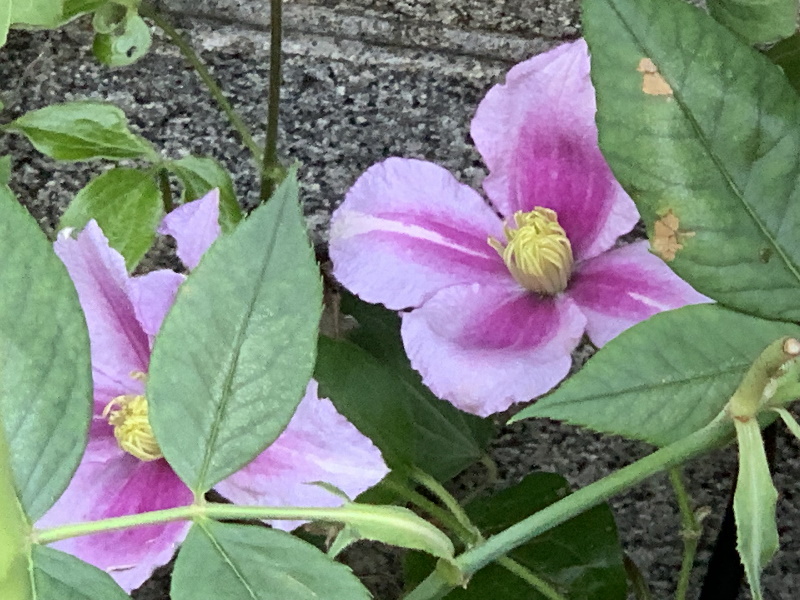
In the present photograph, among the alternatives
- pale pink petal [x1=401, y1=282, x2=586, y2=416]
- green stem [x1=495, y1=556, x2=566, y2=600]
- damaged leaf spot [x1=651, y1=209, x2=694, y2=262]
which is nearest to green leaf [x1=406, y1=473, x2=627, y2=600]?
green stem [x1=495, y1=556, x2=566, y2=600]

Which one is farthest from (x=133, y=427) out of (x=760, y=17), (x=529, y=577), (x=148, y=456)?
(x=760, y=17)

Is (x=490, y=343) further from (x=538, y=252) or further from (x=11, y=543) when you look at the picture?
(x=11, y=543)

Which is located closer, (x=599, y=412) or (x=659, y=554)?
(x=599, y=412)

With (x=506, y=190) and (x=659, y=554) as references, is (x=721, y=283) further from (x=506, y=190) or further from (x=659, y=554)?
(x=659, y=554)

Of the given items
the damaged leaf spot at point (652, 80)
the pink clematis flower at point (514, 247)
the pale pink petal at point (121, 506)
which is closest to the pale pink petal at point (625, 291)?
the pink clematis flower at point (514, 247)

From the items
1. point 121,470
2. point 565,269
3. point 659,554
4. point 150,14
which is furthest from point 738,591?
point 150,14

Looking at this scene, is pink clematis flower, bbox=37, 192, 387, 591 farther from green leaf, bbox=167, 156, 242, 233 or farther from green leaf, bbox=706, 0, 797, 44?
green leaf, bbox=706, 0, 797, 44

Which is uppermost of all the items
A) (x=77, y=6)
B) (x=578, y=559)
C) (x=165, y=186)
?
(x=77, y=6)
